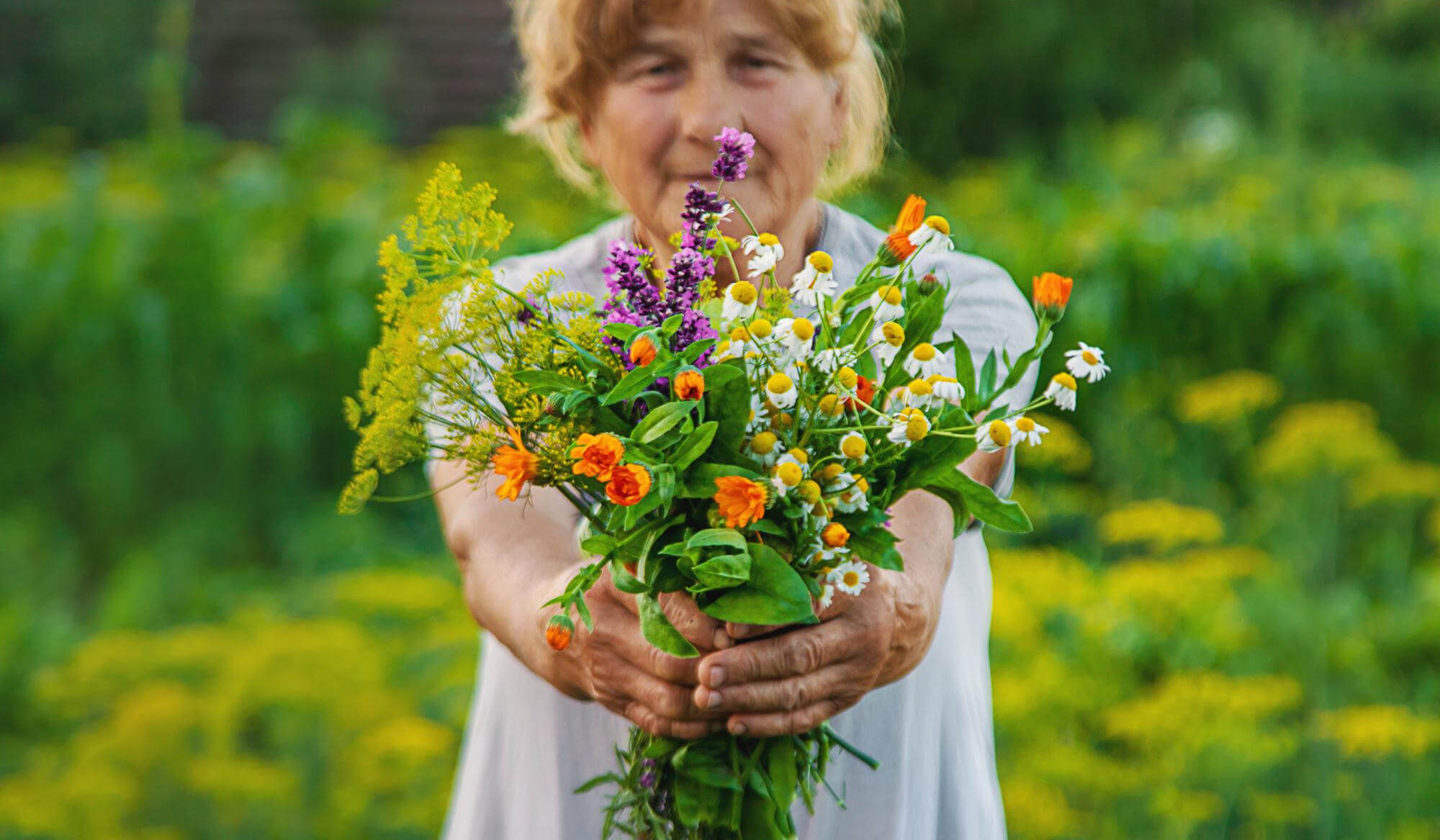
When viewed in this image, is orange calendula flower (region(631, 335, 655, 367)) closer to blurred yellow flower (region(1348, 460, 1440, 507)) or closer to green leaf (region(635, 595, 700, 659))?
green leaf (region(635, 595, 700, 659))

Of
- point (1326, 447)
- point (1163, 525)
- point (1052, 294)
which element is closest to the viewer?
point (1052, 294)

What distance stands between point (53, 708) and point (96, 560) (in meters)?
1.00

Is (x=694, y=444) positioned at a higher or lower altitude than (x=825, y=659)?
higher

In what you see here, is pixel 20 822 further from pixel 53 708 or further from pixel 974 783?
pixel 974 783

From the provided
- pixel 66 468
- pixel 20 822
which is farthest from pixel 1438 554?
pixel 66 468

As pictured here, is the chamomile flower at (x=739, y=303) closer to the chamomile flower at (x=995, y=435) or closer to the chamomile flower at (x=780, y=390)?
the chamomile flower at (x=780, y=390)

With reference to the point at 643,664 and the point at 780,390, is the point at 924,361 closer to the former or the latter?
the point at 780,390

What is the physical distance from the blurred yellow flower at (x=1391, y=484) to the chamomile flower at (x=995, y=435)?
8.59 feet

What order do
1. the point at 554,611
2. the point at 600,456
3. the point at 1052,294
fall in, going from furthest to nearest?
the point at 554,611 < the point at 1052,294 < the point at 600,456

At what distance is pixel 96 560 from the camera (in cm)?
421

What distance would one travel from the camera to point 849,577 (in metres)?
1.14

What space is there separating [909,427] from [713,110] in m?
0.40

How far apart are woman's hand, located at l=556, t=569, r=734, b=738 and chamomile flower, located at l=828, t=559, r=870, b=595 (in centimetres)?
11

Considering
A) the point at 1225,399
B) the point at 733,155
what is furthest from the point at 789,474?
the point at 1225,399
